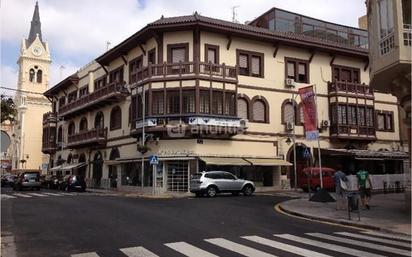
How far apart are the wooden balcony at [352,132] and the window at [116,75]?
60.6ft

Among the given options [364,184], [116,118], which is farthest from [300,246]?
[116,118]

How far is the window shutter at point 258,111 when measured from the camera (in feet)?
119

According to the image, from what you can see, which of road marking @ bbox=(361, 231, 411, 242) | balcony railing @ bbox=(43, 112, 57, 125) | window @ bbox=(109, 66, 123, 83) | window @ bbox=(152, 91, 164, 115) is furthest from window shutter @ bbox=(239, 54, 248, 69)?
balcony railing @ bbox=(43, 112, 57, 125)

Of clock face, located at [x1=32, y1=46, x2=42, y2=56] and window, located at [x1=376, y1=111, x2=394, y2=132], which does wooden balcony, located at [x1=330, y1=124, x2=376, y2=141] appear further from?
clock face, located at [x1=32, y1=46, x2=42, y2=56]

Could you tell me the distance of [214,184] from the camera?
27.8 meters

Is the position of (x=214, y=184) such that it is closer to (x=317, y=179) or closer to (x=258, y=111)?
(x=317, y=179)

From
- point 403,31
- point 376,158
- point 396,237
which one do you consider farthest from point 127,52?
point 396,237

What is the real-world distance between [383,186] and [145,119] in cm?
1698

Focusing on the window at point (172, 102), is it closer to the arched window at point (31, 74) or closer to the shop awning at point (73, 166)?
the shop awning at point (73, 166)

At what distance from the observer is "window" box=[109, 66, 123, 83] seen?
41375mm

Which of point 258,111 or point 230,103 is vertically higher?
point 230,103

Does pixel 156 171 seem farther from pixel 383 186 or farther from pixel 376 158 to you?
pixel 376 158

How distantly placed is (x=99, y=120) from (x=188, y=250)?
37450 millimetres

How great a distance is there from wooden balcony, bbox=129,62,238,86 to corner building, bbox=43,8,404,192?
0.24 feet
